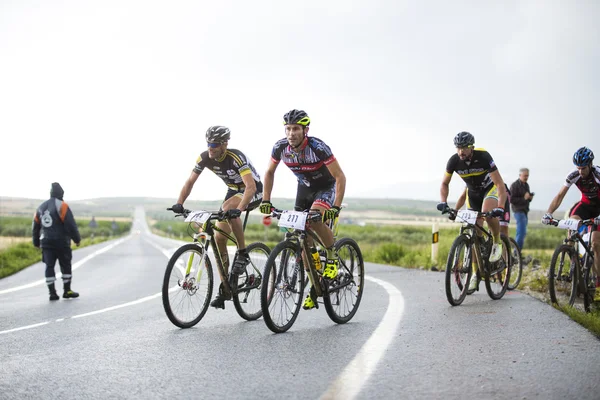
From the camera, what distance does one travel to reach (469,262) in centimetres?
845

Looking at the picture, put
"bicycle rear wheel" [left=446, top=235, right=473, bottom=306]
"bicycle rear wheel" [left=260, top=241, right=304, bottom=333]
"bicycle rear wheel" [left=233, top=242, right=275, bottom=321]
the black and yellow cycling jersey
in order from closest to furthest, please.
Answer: "bicycle rear wheel" [left=260, top=241, right=304, bottom=333] < "bicycle rear wheel" [left=233, top=242, right=275, bottom=321] < the black and yellow cycling jersey < "bicycle rear wheel" [left=446, top=235, right=473, bottom=306]

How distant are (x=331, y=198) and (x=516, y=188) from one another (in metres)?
9.46

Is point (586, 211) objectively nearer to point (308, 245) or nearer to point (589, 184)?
point (589, 184)

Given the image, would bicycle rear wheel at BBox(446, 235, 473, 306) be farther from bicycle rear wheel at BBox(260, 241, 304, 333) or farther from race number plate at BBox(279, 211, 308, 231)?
race number plate at BBox(279, 211, 308, 231)

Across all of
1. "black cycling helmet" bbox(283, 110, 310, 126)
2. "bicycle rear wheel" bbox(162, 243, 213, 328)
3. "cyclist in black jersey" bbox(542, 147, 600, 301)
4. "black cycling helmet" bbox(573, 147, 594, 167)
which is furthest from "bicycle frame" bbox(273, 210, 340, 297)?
"black cycling helmet" bbox(573, 147, 594, 167)

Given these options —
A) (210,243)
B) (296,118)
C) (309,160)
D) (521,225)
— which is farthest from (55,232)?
(521,225)

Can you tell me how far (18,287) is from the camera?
13164mm

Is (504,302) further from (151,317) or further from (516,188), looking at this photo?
(516,188)

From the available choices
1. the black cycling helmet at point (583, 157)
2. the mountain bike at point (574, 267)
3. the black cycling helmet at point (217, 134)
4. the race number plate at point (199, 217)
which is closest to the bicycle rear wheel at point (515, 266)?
the mountain bike at point (574, 267)

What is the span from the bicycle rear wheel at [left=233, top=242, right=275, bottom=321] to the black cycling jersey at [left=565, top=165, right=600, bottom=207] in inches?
170

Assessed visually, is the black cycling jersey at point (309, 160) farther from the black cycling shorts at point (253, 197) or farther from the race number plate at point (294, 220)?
the black cycling shorts at point (253, 197)

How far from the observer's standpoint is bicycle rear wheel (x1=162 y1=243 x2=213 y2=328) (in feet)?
20.3

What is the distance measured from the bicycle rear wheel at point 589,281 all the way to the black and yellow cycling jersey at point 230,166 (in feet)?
15.3

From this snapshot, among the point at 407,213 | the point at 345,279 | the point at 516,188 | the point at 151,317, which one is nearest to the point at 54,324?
the point at 151,317
